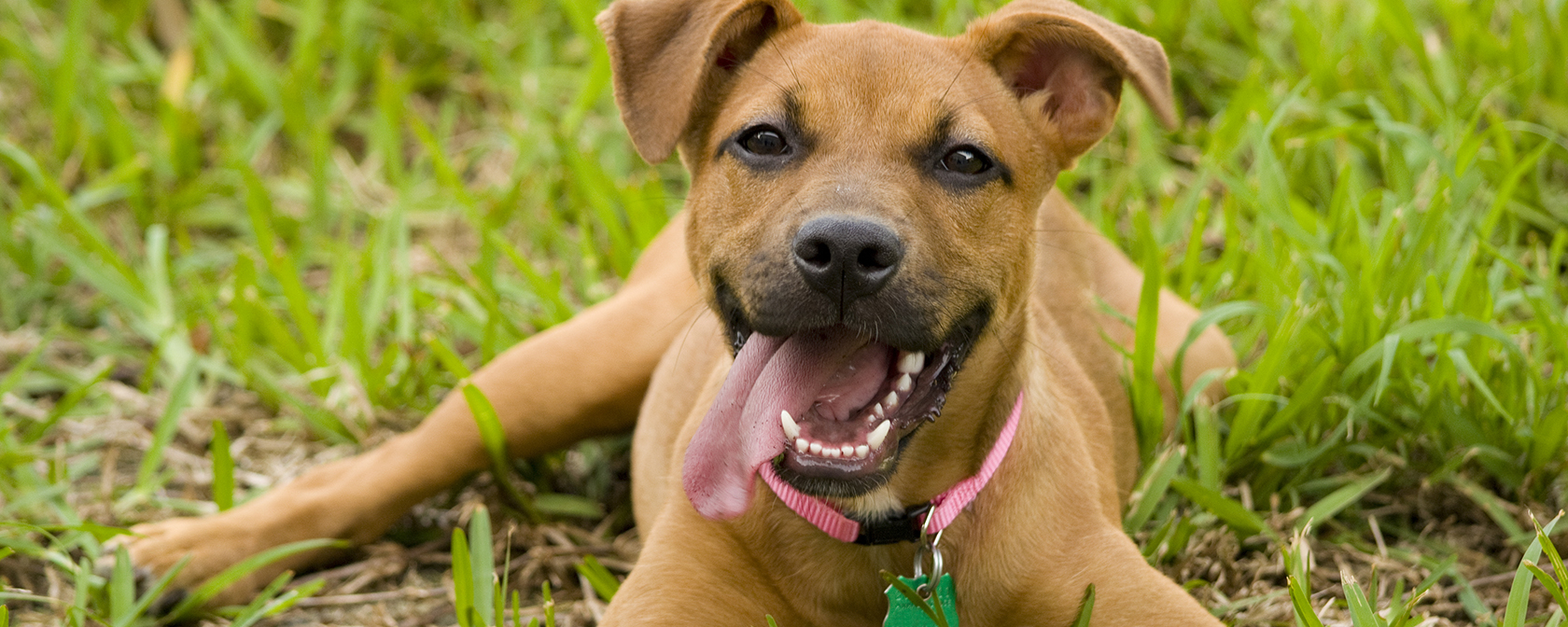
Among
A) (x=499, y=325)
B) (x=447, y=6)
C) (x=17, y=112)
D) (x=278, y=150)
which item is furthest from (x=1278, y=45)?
(x=17, y=112)

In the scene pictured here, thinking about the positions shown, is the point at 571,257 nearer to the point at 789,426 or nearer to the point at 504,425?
the point at 504,425

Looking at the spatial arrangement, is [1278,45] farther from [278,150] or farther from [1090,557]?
[278,150]

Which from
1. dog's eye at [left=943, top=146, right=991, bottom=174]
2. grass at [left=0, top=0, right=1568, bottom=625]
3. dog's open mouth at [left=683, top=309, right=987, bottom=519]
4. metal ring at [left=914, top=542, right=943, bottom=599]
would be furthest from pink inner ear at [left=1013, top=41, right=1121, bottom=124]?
metal ring at [left=914, top=542, right=943, bottom=599]

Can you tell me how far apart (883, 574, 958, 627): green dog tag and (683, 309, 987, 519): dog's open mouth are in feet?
0.92

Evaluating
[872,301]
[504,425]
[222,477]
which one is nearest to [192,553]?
[222,477]

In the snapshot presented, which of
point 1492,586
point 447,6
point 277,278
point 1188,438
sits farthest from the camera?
point 447,6

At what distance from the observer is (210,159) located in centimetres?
716

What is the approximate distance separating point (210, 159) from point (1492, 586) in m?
5.93

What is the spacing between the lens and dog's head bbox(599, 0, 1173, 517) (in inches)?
123

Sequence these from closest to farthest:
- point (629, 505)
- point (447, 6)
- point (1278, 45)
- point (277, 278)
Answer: point (629, 505) < point (277, 278) < point (1278, 45) < point (447, 6)

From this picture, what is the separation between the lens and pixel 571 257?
237 inches

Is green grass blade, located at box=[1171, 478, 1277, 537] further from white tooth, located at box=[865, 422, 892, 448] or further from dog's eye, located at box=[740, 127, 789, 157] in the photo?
dog's eye, located at box=[740, 127, 789, 157]

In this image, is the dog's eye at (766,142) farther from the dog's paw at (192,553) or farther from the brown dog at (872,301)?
the dog's paw at (192,553)

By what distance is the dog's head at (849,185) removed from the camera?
3.13 m
